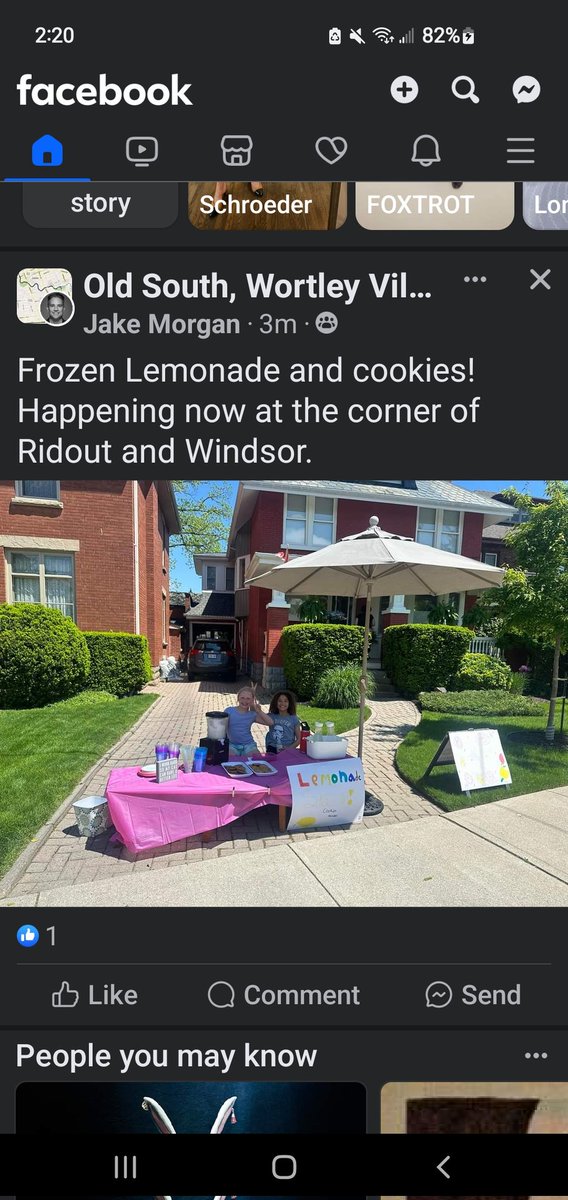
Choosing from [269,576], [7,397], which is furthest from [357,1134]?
[269,576]

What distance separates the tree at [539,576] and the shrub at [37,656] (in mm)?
7896

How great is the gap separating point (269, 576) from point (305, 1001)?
4123mm

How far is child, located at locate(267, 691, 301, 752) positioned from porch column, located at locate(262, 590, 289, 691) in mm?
6074

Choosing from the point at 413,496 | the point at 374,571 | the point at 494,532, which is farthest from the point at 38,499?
the point at 494,532

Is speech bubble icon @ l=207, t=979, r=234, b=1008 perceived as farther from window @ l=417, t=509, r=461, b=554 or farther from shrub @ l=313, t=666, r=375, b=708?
window @ l=417, t=509, r=461, b=554

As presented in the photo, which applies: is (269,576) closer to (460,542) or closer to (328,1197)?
(328,1197)

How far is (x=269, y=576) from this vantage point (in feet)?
16.9

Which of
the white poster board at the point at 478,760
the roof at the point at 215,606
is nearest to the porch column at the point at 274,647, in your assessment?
the white poster board at the point at 478,760

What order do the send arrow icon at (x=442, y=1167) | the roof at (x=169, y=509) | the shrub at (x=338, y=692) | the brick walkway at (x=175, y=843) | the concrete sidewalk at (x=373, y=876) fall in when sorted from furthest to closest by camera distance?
1. the roof at (x=169, y=509)
2. the shrub at (x=338, y=692)
3. the brick walkway at (x=175, y=843)
4. the concrete sidewalk at (x=373, y=876)
5. the send arrow icon at (x=442, y=1167)

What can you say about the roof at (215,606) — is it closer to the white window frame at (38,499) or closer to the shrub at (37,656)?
the shrub at (37,656)
